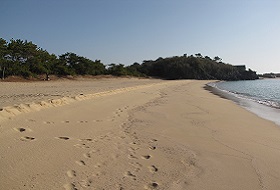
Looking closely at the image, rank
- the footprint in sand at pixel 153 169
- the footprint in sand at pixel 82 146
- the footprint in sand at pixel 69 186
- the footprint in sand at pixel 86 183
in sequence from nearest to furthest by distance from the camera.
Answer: the footprint in sand at pixel 69 186
the footprint in sand at pixel 86 183
the footprint in sand at pixel 153 169
the footprint in sand at pixel 82 146

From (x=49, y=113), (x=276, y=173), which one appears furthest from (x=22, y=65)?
(x=276, y=173)

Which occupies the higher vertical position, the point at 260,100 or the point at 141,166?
the point at 141,166

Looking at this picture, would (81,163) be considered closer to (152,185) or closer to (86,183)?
(86,183)

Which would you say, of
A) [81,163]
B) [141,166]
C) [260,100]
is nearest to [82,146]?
[81,163]

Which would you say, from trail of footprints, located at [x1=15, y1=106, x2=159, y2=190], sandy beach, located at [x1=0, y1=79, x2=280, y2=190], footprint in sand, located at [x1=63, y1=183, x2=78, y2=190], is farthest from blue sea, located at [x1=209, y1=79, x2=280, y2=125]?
footprint in sand, located at [x1=63, y1=183, x2=78, y2=190]

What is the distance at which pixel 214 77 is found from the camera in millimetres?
99250

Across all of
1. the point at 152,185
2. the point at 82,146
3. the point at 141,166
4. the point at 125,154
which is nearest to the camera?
the point at 152,185

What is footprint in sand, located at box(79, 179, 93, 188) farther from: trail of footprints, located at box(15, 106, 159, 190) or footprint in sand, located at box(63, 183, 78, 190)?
footprint in sand, located at box(63, 183, 78, 190)

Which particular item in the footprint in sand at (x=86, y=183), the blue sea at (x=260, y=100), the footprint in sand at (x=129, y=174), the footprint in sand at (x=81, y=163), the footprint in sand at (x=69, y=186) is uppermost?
the footprint in sand at (x=81, y=163)

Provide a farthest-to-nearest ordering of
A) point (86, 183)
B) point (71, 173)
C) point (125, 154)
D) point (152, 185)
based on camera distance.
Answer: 1. point (125, 154)
2. point (71, 173)
3. point (152, 185)
4. point (86, 183)

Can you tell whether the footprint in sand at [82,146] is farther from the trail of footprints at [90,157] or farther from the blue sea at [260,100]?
the blue sea at [260,100]

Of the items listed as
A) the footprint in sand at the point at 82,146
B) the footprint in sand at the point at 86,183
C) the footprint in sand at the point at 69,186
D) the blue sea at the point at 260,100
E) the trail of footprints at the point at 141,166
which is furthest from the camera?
the blue sea at the point at 260,100

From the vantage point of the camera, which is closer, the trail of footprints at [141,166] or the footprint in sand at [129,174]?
the trail of footprints at [141,166]

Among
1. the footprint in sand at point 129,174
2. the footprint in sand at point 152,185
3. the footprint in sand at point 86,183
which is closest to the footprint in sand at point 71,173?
the footprint in sand at point 86,183
